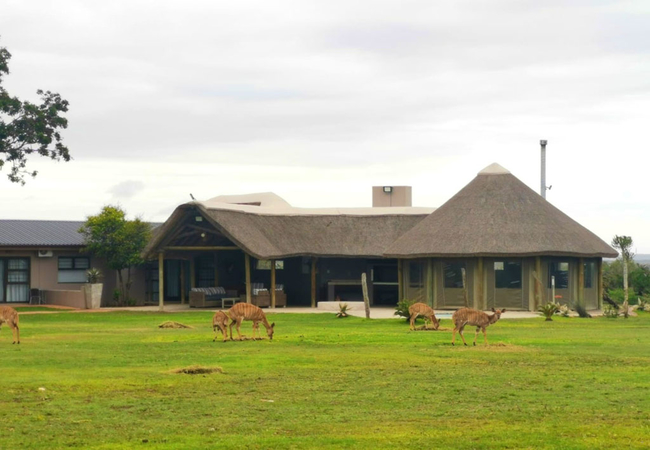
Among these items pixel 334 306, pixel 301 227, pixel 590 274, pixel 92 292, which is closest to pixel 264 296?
pixel 334 306

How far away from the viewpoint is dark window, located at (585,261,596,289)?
45.5 meters

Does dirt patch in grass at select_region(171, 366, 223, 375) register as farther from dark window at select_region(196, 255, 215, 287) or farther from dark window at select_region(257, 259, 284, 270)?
dark window at select_region(196, 255, 215, 287)

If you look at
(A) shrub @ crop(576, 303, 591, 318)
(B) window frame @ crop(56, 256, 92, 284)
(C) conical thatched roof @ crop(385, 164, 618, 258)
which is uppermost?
(C) conical thatched roof @ crop(385, 164, 618, 258)

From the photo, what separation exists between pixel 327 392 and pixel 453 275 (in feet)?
91.2

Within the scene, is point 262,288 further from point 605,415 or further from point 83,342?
point 605,415

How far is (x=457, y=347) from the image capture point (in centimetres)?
2516

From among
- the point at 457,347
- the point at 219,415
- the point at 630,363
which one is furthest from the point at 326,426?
the point at 457,347

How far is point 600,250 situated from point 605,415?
30437 millimetres

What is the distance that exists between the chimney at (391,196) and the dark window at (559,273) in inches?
537

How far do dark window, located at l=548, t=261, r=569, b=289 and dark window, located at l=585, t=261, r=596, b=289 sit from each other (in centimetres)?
167

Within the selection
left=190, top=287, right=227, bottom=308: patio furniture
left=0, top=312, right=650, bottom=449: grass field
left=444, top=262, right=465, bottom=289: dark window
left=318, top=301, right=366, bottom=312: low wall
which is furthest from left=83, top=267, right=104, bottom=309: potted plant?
left=0, top=312, right=650, bottom=449: grass field

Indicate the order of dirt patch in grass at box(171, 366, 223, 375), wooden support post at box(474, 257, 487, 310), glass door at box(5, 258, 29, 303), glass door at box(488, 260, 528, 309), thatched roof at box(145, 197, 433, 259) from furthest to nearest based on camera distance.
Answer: glass door at box(5, 258, 29, 303) < thatched roof at box(145, 197, 433, 259) < glass door at box(488, 260, 528, 309) < wooden support post at box(474, 257, 487, 310) < dirt patch in grass at box(171, 366, 223, 375)

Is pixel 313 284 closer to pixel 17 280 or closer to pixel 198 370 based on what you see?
pixel 17 280

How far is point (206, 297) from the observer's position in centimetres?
4722
